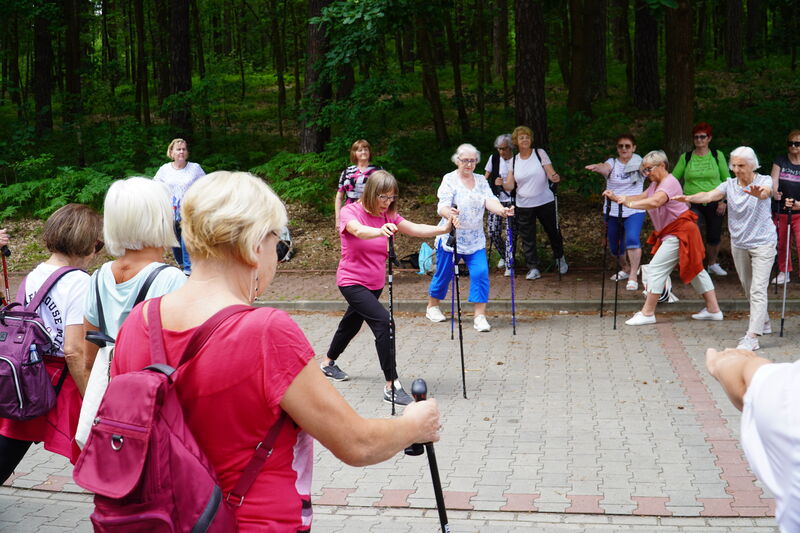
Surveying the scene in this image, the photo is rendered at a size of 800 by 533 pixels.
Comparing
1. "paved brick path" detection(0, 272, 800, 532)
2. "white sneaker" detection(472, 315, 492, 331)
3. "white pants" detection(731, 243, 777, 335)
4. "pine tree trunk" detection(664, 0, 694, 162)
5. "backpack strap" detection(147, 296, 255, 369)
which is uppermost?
"pine tree trunk" detection(664, 0, 694, 162)

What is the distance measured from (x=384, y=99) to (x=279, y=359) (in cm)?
1546

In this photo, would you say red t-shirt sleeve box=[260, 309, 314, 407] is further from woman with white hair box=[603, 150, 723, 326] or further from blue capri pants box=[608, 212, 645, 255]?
blue capri pants box=[608, 212, 645, 255]

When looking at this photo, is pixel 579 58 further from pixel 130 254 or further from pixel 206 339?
pixel 206 339

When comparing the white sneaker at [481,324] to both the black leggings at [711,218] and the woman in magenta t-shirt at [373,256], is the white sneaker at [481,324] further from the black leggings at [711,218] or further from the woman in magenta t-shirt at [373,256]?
the black leggings at [711,218]

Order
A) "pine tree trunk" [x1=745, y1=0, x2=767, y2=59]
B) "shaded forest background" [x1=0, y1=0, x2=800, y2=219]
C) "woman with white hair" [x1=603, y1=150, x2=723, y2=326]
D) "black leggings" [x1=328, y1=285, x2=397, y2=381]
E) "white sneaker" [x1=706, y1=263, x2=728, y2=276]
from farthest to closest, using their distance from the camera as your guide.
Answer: "pine tree trunk" [x1=745, y1=0, x2=767, y2=59], "shaded forest background" [x1=0, y1=0, x2=800, y2=219], "white sneaker" [x1=706, y1=263, x2=728, y2=276], "woman with white hair" [x1=603, y1=150, x2=723, y2=326], "black leggings" [x1=328, y1=285, x2=397, y2=381]

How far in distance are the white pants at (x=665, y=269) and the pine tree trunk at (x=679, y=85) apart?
3.75 m

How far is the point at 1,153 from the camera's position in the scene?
846 inches

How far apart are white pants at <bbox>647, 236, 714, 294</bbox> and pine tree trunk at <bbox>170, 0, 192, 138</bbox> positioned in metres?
14.0

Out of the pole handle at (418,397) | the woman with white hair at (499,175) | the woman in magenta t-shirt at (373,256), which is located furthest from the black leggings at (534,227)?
the pole handle at (418,397)

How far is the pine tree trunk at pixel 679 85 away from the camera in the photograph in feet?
44.0

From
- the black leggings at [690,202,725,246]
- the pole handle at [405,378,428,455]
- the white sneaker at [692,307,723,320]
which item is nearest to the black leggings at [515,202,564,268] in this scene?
the black leggings at [690,202,725,246]

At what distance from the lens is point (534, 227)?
44.4ft

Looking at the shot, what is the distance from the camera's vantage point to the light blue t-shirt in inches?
160

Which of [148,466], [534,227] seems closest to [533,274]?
[534,227]
